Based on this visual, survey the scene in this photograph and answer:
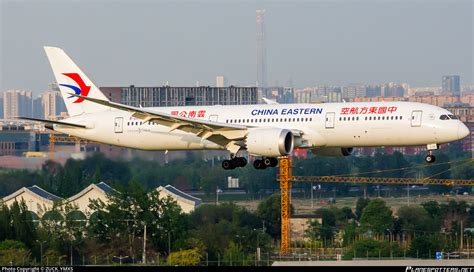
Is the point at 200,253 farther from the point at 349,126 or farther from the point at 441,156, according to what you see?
the point at 441,156

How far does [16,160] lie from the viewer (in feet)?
269

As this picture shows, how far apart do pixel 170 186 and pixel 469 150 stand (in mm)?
54961

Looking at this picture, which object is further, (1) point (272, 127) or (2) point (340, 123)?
(1) point (272, 127)

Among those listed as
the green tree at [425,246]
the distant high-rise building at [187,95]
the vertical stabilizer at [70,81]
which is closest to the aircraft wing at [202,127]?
the vertical stabilizer at [70,81]

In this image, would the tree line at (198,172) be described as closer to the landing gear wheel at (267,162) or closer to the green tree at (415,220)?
the landing gear wheel at (267,162)

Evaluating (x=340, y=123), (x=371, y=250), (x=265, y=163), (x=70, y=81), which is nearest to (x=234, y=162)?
(x=265, y=163)

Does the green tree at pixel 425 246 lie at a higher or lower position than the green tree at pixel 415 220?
lower

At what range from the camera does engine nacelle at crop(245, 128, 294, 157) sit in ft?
202

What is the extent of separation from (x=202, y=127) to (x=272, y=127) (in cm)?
363

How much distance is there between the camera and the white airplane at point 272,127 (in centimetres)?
6119

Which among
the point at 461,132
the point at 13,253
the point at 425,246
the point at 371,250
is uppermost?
the point at 461,132

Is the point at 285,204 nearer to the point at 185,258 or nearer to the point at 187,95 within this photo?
the point at 185,258

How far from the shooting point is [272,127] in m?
63.3

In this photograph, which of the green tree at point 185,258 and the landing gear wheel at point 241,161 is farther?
the green tree at point 185,258
